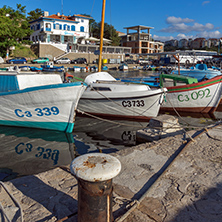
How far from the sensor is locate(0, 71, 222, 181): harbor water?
691cm

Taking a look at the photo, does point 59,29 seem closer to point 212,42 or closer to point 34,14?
point 34,14

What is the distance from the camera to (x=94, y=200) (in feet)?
8.81

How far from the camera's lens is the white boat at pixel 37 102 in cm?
917

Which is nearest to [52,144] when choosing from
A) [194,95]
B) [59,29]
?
A: [194,95]

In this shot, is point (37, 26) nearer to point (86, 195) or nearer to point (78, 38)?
point (78, 38)

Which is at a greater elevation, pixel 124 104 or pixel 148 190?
pixel 124 104

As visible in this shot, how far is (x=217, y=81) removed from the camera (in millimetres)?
13242

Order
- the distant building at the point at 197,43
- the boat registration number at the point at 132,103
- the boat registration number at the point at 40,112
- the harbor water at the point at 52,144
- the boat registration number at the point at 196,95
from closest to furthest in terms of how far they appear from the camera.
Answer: the harbor water at the point at 52,144 → the boat registration number at the point at 40,112 → the boat registration number at the point at 132,103 → the boat registration number at the point at 196,95 → the distant building at the point at 197,43

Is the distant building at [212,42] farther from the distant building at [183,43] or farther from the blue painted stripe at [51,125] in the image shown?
the blue painted stripe at [51,125]

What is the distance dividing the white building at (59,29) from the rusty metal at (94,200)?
2378 inches

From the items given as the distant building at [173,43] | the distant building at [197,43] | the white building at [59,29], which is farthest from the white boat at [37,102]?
the distant building at [173,43]

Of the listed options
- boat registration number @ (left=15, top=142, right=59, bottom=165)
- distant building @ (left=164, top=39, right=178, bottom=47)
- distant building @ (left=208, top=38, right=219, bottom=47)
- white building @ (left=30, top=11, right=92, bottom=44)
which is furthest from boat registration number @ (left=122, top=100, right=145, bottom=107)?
distant building @ (left=164, top=39, right=178, bottom=47)

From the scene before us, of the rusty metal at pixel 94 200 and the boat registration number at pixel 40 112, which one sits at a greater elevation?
the rusty metal at pixel 94 200

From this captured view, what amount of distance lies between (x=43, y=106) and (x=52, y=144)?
1.70 metres
